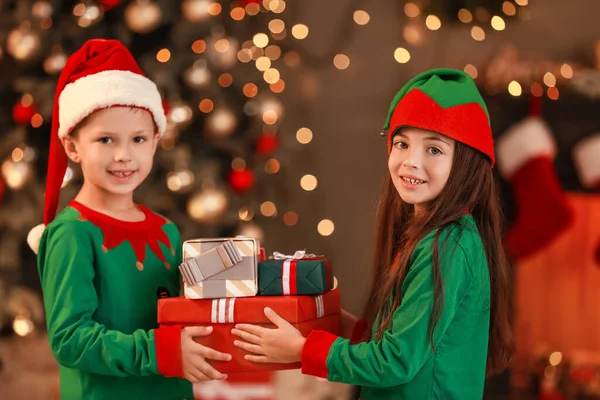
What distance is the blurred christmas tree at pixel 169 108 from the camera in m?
3.45

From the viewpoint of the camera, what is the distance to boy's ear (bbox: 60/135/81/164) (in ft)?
5.97

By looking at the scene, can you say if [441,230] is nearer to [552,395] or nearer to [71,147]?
[71,147]

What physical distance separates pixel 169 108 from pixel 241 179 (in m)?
0.51

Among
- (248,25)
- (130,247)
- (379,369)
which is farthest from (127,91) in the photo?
(248,25)

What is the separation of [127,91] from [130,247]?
39 centimetres

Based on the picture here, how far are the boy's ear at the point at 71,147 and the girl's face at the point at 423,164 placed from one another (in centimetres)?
83

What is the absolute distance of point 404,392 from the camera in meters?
1.59

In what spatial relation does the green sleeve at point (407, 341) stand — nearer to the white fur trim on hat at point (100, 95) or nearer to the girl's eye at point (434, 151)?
the girl's eye at point (434, 151)

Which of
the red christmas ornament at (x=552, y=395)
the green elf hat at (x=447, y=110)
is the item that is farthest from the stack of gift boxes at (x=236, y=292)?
the red christmas ornament at (x=552, y=395)

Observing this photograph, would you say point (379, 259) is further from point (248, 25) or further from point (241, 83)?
point (248, 25)

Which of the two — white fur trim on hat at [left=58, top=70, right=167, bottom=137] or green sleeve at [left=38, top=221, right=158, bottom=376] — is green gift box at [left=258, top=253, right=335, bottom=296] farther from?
white fur trim on hat at [left=58, top=70, right=167, bottom=137]

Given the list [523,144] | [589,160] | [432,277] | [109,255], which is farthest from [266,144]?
[432,277]

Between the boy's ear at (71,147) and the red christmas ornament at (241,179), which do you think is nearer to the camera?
the boy's ear at (71,147)

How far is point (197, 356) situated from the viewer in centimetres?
161
